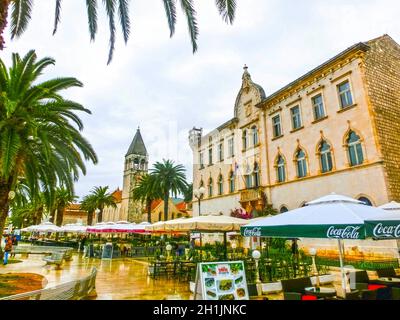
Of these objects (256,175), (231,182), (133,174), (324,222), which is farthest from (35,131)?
(133,174)

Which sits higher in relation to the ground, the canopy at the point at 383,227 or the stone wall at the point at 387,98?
the stone wall at the point at 387,98

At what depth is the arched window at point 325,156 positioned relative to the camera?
1955 centimetres

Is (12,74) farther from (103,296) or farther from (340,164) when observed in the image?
(340,164)

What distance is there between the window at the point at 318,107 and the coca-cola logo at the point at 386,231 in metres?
17.1

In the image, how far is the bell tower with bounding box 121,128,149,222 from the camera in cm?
6291

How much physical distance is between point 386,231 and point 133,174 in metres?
62.3

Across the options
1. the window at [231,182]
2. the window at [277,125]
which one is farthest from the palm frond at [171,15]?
the window at [231,182]

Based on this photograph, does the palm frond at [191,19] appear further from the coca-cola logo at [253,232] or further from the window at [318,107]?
the window at [318,107]

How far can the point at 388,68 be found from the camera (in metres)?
19.7

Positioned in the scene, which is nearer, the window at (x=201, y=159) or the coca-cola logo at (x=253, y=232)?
the coca-cola logo at (x=253, y=232)

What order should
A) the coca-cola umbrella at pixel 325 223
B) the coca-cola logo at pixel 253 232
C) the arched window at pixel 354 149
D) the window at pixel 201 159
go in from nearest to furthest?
the coca-cola umbrella at pixel 325 223 → the coca-cola logo at pixel 253 232 → the arched window at pixel 354 149 → the window at pixel 201 159

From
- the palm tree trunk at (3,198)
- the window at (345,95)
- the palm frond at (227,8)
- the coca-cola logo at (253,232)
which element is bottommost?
the coca-cola logo at (253,232)

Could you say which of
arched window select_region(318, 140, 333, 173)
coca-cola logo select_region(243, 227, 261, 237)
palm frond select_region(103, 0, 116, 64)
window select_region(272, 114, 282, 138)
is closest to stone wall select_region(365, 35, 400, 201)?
arched window select_region(318, 140, 333, 173)
